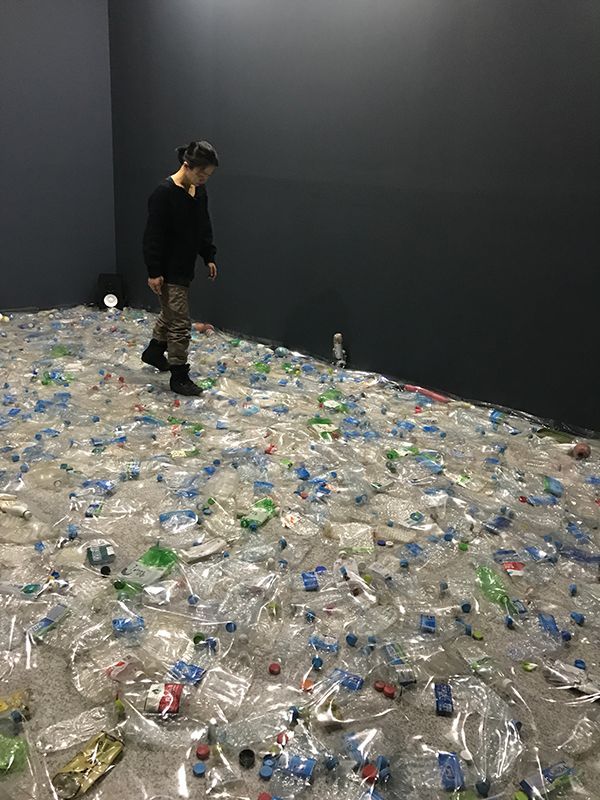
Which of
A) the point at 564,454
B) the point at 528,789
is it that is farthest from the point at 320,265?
the point at 528,789

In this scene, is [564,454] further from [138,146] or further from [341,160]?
[138,146]

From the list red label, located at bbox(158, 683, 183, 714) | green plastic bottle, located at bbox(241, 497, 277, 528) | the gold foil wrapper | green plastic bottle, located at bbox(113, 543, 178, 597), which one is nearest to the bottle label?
red label, located at bbox(158, 683, 183, 714)

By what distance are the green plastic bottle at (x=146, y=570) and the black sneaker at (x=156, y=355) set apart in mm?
1885

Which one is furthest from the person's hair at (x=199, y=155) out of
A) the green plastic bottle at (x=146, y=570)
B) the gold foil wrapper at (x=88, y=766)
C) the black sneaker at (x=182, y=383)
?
the gold foil wrapper at (x=88, y=766)

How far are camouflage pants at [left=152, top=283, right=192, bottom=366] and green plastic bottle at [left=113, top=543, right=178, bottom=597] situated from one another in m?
1.62

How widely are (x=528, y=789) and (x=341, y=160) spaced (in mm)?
3479

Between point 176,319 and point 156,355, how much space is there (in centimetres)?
43

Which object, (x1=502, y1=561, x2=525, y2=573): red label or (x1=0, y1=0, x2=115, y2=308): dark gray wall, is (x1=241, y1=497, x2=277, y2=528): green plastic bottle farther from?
(x1=0, y1=0, x2=115, y2=308): dark gray wall

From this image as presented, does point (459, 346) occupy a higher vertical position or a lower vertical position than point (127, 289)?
higher

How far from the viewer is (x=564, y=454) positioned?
3.06m

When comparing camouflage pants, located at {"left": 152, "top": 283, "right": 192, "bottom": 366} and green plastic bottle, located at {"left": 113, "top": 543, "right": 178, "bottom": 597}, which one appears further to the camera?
camouflage pants, located at {"left": 152, "top": 283, "right": 192, "bottom": 366}

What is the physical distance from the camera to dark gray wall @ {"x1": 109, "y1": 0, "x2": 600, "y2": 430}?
3.14m

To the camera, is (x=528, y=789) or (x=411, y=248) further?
(x=411, y=248)

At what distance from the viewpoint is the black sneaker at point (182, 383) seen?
12.0 feet
